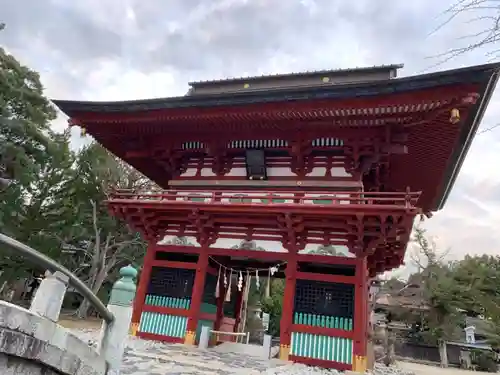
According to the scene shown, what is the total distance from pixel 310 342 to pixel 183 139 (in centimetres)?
672

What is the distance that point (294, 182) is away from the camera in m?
10.6

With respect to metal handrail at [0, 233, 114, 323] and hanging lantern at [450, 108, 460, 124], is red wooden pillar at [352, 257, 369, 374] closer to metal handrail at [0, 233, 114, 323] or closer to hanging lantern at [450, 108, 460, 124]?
hanging lantern at [450, 108, 460, 124]

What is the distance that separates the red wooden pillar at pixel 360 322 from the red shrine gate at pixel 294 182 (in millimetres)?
32

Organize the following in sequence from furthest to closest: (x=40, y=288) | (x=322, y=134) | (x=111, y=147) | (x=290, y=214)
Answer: (x=111, y=147) → (x=322, y=134) → (x=290, y=214) → (x=40, y=288)

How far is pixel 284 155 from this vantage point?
11.0m

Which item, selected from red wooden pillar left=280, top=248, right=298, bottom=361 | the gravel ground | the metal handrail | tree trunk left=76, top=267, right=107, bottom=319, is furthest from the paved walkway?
tree trunk left=76, top=267, right=107, bottom=319

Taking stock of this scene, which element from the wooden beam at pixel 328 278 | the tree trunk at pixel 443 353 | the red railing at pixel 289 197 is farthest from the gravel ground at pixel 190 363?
the tree trunk at pixel 443 353

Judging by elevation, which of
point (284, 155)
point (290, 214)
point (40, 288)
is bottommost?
point (40, 288)

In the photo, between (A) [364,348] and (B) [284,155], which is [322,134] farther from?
(A) [364,348]

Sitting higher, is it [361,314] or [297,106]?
[297,106]

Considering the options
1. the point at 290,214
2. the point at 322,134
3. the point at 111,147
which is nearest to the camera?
the point at 290,214

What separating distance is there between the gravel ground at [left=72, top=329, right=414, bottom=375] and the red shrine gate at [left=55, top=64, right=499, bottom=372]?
0.74 meters

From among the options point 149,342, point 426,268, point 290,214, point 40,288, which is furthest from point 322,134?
point 426,268

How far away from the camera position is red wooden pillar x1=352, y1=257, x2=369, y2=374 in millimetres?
8438
